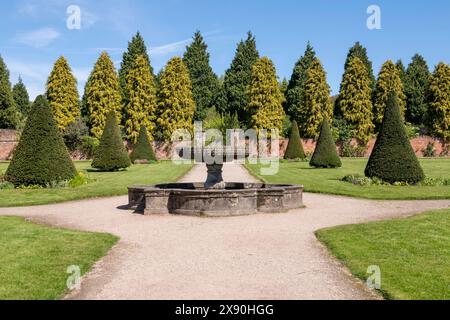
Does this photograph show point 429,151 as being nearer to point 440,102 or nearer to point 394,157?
point 440,102

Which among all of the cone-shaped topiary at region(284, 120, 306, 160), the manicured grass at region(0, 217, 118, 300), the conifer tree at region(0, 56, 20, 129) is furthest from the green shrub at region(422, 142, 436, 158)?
the conifer tree at region(0, 56, 20, 129)

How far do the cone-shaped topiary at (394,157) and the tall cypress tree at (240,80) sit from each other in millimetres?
37690

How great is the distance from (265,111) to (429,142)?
1923 cm

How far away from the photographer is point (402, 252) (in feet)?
24.9

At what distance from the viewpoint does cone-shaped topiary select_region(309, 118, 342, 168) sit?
29891 millimetres

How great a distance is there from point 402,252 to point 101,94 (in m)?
45.1

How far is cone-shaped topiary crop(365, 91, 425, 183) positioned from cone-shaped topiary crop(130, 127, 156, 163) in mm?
24783

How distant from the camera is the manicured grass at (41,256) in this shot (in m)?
5.71

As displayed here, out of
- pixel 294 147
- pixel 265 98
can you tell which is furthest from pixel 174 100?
pixel 294 147

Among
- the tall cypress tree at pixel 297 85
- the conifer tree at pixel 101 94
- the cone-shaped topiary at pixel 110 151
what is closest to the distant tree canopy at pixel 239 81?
the tall cypress tree at pixel 297 85

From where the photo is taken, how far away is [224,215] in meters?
11.7

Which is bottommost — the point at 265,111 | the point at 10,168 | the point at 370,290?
the point at 370,290
